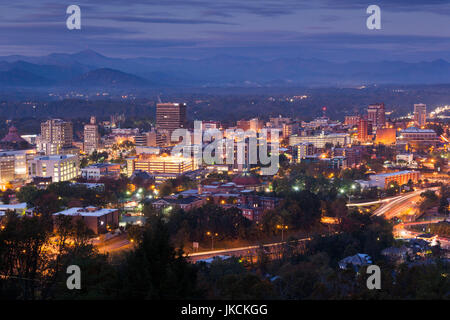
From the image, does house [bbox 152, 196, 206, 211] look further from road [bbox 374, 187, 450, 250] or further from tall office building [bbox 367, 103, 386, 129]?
tall office building [bbox 367, 103, 386, 129]

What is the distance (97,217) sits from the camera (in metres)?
12.6

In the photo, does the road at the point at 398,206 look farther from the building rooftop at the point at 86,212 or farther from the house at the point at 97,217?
the building rooftop at the point at 86,212

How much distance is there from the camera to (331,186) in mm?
17719

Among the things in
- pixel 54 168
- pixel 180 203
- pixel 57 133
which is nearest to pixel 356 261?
pixel 180 203

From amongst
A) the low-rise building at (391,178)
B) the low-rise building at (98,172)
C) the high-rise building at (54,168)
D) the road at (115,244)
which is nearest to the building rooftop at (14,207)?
the road at (115,244)

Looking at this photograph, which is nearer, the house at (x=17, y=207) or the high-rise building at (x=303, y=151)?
the house at (x=17, y=207)

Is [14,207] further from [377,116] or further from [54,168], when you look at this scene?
[377,116]

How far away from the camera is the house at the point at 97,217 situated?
1251 centimetres

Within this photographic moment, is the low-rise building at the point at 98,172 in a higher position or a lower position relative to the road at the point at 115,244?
higher

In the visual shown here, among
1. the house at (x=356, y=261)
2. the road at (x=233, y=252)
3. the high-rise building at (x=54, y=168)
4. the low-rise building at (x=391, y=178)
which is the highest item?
the high-rise building at (x=54, y=168)

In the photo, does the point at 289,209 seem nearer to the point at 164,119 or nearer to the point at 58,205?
the point at 58,205

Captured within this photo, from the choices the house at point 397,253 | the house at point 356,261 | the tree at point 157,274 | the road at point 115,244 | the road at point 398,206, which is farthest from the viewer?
the road at point 398,206
